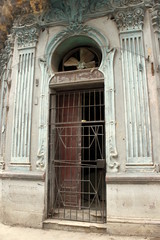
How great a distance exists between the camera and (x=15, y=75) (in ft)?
21.3

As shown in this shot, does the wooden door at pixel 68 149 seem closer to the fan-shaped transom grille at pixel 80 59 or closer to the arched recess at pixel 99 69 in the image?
the arched recess at pixel 99 69

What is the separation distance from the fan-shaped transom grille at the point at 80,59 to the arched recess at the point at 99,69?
179mm

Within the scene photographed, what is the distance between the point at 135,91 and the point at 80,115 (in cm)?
177

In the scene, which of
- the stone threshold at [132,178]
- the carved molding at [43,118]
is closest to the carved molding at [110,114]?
the stone threshold at [132,178]

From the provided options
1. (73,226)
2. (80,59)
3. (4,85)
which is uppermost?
(80,59)

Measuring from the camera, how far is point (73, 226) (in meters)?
5.04

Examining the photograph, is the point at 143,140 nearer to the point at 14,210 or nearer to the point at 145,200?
the point at 145,200

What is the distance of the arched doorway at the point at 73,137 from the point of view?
565cm

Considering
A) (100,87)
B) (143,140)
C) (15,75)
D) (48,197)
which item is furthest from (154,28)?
(48,197)

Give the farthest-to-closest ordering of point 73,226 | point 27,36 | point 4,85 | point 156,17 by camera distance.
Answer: point 4,85
point 27,36
point 156,17
point 73,226

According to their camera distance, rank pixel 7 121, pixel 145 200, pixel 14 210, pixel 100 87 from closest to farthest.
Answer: pixel 145 200, pixel 14 210, pixel 100 87, pixel 7 121

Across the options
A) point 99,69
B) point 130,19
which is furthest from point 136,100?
point 130,19

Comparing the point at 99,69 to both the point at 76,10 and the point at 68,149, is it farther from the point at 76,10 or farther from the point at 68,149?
the point at 68,149

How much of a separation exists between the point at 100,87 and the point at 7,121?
Answer: 303 centimetres
